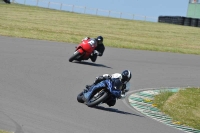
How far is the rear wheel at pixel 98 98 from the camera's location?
39.8 ft

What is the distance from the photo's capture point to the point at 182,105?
15.3 meters

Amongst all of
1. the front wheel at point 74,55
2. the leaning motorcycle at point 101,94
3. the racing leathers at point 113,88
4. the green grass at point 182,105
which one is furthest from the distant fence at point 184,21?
the leaning motorcycle at point 101,94

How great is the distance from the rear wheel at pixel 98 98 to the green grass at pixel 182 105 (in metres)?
1.91

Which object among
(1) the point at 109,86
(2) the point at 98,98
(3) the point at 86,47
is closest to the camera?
(1) the point at 109,86

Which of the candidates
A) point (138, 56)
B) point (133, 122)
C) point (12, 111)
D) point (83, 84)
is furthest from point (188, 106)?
point (138, 56)

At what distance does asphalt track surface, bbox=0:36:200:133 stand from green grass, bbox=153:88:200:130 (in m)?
0.99

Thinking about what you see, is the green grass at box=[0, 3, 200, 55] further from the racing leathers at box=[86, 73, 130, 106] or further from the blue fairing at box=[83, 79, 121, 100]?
the blue fairing at box=[83, 79, 121, 100]

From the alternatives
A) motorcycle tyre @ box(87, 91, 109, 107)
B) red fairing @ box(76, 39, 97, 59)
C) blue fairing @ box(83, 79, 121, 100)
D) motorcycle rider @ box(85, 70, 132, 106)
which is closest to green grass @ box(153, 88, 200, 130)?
motorcycle rider @ box(85, 70, 132, 106)

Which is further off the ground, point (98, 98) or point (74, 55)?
point (98, 98)

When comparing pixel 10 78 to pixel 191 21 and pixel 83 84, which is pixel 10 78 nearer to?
pixel 83 84

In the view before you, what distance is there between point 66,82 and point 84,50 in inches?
168

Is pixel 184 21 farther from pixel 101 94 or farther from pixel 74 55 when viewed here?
pixel 101 94

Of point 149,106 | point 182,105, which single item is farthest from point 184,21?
point 149,106

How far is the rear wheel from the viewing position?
39.8 ft
